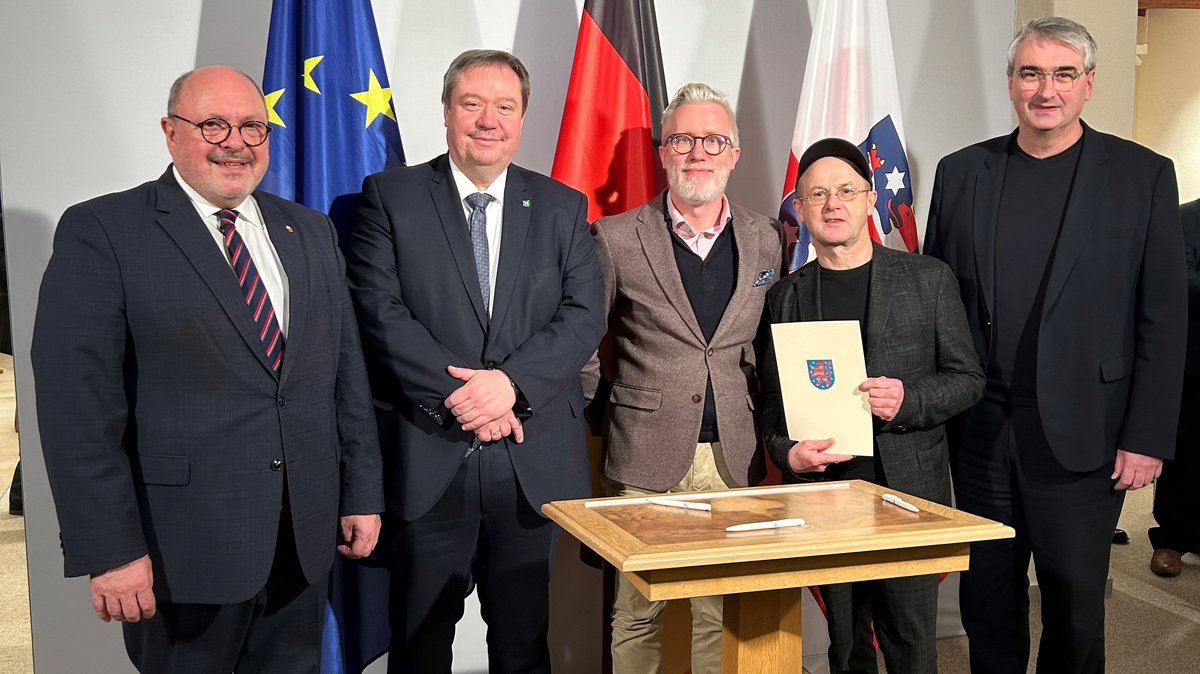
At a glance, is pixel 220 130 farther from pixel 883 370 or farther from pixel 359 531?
pixel 883 370

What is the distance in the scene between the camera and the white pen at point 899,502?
1974 millimetres

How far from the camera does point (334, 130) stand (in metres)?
3.05

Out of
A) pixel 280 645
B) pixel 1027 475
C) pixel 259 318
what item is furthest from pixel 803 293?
pixel 280 645

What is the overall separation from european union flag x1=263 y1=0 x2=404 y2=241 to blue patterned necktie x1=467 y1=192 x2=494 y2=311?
58cm

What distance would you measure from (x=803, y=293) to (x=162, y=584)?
5.62ft

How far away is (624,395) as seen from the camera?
2793mm

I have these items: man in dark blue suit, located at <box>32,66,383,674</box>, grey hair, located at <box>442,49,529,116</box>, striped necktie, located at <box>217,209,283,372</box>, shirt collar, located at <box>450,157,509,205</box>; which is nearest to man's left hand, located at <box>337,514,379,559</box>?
man in dark blue suit, located at <box>32,66,383,674</box>

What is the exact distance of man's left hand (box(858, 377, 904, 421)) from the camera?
236 centimetres

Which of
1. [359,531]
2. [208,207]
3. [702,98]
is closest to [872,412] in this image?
[702,98]

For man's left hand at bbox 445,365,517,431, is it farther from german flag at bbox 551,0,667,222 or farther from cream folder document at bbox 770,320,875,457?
german flag at bbox 551,0,667,222

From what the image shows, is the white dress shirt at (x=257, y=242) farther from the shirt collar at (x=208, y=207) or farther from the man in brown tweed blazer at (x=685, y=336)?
the man in brown tweed blazer at (x=685, y=336)

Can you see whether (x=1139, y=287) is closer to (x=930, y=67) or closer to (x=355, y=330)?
(x=930, y=67)

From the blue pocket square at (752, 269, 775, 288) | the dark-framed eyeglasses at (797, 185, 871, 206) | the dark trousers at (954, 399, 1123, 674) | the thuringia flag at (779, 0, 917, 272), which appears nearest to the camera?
the dark-framed eyeglasses at (797, 185, 871, 206)

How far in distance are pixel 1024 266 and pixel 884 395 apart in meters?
0.70
